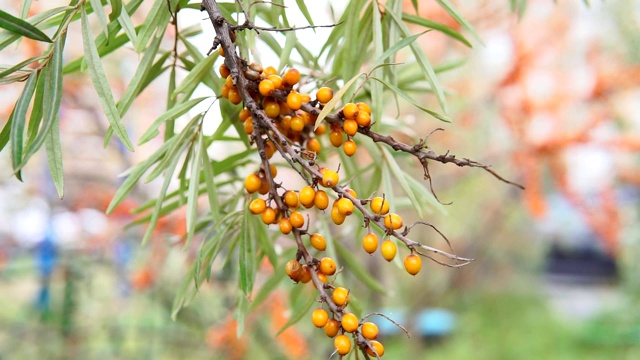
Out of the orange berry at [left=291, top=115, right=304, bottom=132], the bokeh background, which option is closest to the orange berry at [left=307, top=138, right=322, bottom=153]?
the orange berry at [left=291, top=115, right=304, bottom=132]

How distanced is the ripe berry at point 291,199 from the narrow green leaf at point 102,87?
0.15m

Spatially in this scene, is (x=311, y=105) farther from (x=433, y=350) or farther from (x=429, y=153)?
(x=433, y=350)

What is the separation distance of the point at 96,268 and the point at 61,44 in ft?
7.34

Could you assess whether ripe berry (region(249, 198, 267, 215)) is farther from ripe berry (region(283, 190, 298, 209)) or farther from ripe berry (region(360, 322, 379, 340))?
ripe berry (region(360, 322, 379, 340))

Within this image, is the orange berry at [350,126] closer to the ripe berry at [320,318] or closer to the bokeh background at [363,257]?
the ripe berry at [320,318]

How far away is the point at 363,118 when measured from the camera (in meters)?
0.52

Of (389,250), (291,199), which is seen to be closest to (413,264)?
(389,250)

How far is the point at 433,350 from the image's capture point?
4.85 m

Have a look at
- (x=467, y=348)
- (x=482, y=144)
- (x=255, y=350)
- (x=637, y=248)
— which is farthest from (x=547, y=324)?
(x=255, y=350)

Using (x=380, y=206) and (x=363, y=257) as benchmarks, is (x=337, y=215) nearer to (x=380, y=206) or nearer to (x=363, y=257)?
(x=380, y=206)

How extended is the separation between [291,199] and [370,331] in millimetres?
139

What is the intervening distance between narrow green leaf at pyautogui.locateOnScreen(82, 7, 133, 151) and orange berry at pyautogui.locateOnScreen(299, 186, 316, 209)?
0.55 feet

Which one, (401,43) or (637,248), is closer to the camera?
(401,43)

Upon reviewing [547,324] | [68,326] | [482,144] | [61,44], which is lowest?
[68,326]
